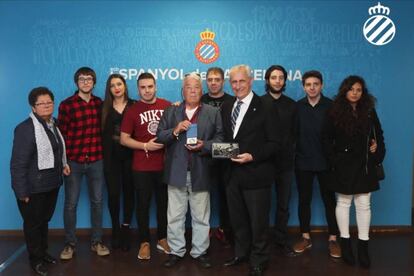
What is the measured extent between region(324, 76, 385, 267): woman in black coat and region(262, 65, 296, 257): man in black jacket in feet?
1.06

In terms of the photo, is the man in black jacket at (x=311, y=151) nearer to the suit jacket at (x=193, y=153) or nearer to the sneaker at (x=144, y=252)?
the suit jacket at (x=193, y=153)

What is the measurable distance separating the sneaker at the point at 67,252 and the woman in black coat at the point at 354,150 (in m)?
2.42

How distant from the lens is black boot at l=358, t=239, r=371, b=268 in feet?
10.3

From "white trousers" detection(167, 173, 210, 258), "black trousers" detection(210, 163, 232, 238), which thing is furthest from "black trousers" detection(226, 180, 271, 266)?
"black trousers" detection(210, 163, 232, 238)

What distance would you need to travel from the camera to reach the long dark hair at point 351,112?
3.04 m

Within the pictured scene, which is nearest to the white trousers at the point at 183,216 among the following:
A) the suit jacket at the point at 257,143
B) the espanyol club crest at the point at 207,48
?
the suit jacket at the point at 257,143

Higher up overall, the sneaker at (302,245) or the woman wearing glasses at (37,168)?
the woman wearing glasses at (37,168)

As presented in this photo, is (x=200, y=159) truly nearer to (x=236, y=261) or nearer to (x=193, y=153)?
(x=193, y=153)

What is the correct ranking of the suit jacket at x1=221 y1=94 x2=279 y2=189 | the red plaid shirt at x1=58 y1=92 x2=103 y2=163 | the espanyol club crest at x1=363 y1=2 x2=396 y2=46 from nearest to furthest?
the suit jacket at x1=221 y1=94 x2=279 y2=189 → the red plaid shirt at x1=58 y1=92 x2=103 y2=163 → the espanyol club crest at x1=363 y1=2 x2=396 y2=46

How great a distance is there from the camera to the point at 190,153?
9.94 feet

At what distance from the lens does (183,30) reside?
13.0 ft

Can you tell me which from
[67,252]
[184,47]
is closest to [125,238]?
[67,252]

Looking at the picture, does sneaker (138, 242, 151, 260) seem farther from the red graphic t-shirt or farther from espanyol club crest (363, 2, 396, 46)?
espanyol club crest (363, 2, 396, 46)

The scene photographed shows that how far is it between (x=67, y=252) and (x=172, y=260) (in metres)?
0.99
